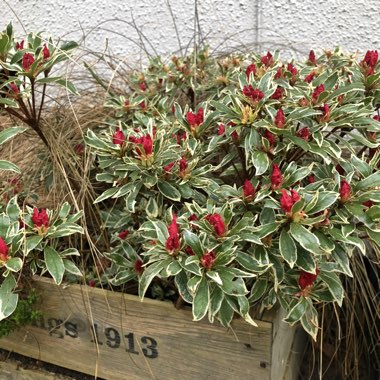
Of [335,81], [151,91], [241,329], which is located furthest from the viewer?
[151,91]

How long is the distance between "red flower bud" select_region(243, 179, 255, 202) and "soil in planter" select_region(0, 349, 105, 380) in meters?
0.71

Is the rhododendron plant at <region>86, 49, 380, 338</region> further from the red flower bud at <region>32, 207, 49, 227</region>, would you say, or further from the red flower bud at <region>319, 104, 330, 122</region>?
the red flower bud at <region>32, 207, 49, 227</region>

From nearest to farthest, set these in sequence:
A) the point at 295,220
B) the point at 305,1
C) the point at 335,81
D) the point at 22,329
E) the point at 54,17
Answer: the point at 295,220 → the point at 335,81 → the point at 22,329 → the point at 305,1 → the point at 54,17

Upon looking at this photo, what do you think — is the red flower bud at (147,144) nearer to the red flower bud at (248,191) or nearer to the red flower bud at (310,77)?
Result: the red flower bud at (248,191)

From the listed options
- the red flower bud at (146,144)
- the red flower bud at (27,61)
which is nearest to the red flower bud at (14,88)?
the red flower bud at (27,61)

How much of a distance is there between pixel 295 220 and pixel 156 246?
0.29 metres

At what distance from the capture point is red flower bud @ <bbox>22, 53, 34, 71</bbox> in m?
1.26

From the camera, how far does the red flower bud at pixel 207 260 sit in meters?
1.06

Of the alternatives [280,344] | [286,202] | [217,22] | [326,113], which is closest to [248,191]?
[286,202]

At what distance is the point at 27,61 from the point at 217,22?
3.94 ft

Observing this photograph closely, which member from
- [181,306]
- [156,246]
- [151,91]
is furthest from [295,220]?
[151,91]

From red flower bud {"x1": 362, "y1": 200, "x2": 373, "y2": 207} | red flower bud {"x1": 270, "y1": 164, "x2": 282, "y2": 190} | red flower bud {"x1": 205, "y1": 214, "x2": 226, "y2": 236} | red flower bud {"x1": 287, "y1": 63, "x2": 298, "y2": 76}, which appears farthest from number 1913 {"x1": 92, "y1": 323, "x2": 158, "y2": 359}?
red flower bud {"x1": 287, "y1": 63, "x2": 298, "y2": 76}

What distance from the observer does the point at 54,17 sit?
2.53m

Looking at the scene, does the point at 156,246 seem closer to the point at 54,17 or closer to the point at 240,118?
the point at 240,118
